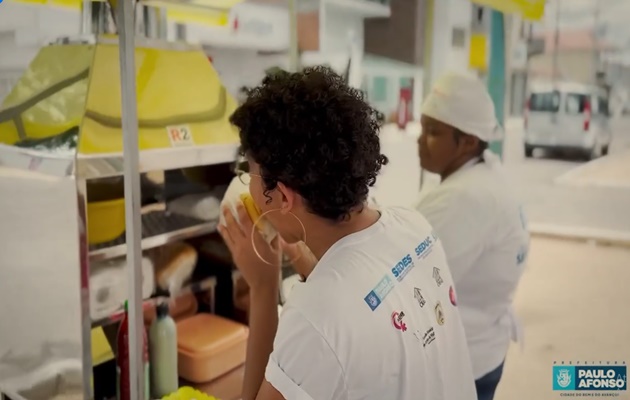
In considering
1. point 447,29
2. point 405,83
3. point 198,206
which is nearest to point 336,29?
point 405,83

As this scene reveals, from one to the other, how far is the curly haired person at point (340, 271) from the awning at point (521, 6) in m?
1.58

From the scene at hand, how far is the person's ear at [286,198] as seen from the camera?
1013 millimetres

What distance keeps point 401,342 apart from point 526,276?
13.9ft

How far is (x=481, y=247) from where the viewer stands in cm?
171

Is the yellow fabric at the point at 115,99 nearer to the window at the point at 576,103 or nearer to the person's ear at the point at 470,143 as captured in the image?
the person's ear at the point at 470,143

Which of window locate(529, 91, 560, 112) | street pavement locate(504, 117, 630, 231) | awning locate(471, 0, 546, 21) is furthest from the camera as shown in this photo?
street pavement locate(504, 117, 630, 231)

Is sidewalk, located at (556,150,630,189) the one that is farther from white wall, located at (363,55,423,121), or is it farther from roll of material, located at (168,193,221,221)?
roll of material, located at (168,193,221,221)

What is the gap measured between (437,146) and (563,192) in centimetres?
383

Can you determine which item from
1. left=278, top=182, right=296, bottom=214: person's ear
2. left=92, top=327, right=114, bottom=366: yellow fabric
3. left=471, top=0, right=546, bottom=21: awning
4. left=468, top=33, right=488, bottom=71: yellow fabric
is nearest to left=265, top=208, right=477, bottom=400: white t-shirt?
left=278, top=182, right=296, bottom=214: person's ear

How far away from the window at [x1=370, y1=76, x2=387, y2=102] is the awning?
1.37m

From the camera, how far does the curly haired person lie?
883 millimetres

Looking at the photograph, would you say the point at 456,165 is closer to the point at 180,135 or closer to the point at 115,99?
the point at 180,135

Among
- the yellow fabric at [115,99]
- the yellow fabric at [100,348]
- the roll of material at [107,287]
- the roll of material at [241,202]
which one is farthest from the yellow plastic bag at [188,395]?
the yellow fabric at [115,99]

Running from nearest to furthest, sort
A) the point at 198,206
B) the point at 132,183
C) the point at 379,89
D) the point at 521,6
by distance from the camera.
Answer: the point at 132,183 → the point at 198,206 → the point at 521,6 → the point at 379,89
